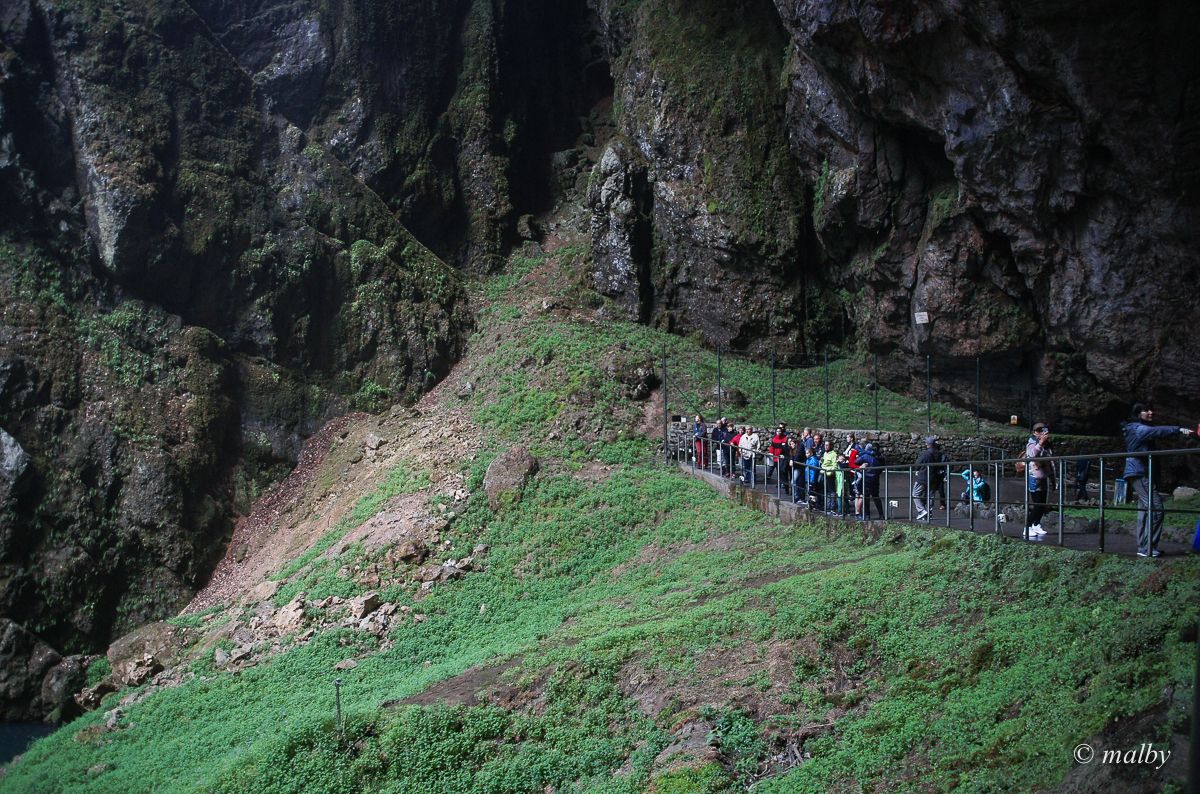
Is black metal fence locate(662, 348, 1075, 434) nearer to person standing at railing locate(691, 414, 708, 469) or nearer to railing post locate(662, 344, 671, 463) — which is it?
railing post locate(662, 344, 671, 463)

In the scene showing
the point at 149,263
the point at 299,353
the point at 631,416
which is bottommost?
the point at 631,416

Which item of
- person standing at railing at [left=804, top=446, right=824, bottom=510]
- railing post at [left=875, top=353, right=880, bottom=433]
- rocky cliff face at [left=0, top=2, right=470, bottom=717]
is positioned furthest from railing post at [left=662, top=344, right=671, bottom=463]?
rocky cliff face at [left=0, top=2, right=470, bottom=717]

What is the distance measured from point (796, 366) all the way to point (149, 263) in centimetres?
2099

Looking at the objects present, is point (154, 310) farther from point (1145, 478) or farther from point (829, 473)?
point (1145, 478)

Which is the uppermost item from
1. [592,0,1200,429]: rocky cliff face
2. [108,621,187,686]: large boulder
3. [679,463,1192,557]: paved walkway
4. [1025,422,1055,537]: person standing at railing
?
[592,0,1200,429]: rocky cliff face

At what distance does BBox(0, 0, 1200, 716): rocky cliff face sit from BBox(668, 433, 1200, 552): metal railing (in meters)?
5.74

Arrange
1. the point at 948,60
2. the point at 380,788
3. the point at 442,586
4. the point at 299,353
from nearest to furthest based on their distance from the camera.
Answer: the point at 380,788
the point at 442,586
the point at 948,60
the point at 299,353

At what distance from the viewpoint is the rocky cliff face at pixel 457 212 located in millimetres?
18125

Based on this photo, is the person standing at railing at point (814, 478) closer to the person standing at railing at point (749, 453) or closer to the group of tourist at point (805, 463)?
the group of tourist at point (805, 463)

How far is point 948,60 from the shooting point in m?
18.4

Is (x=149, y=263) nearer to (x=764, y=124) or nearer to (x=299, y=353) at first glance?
(x=299, y=353)

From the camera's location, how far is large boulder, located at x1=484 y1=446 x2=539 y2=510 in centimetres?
1988

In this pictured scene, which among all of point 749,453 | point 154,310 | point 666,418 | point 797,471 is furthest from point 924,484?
point 154,310

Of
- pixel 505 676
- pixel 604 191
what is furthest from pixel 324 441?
pixel 505 676
